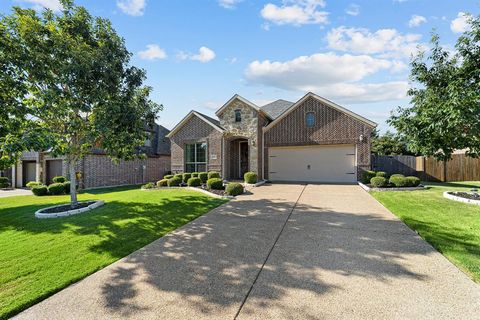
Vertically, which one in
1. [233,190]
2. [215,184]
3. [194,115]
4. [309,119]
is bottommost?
[233,190]

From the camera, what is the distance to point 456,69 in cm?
896

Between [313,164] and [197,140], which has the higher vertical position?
[197,140]

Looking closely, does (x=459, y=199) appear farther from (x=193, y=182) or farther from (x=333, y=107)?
(x=193, y=182)

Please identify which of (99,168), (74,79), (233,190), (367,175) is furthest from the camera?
(99,168)

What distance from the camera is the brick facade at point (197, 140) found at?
53.7 feet

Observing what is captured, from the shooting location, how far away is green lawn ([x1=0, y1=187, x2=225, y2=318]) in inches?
136

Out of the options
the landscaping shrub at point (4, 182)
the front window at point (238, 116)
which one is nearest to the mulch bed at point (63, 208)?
the front window at point (238, 116)

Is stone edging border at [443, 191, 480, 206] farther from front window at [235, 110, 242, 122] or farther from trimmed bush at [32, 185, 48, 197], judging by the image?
trimmed bush at [32, 185, 48, 197]

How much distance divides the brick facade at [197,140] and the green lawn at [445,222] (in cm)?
967

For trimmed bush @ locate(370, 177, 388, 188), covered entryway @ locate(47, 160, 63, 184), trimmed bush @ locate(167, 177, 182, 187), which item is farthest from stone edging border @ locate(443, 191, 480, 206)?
covered entryway @ locate(47, 160, 63, 184)

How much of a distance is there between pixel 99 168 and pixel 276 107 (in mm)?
14083

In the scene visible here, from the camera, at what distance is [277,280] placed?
3.46m

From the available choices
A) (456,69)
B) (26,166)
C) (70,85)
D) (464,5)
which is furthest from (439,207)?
(26,166)

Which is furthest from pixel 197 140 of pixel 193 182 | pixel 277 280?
pixel 277 280
